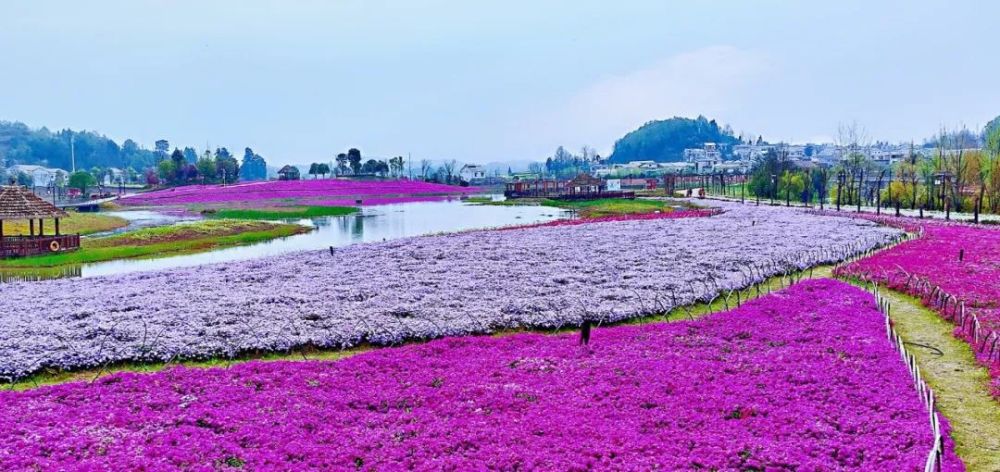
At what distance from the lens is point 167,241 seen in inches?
1903

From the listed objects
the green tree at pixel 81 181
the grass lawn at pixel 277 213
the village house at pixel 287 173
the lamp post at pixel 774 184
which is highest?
the village house at pixel 287 173

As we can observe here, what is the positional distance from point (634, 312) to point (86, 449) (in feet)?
47.5

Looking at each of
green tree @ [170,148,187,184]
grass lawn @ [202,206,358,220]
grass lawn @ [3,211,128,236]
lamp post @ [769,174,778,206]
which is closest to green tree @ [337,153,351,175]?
green tree @ [170,148,187,184]

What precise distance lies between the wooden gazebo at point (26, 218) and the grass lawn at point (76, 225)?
323 inches

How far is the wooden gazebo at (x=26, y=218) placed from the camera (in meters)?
39.3

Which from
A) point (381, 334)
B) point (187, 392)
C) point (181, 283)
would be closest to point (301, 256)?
point (181, 283)

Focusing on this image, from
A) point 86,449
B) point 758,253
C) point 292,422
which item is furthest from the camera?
point 758,253

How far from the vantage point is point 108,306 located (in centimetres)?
2109

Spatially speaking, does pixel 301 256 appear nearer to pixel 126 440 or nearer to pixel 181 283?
pixel 181 283

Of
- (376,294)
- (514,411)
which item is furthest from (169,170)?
(514,411)

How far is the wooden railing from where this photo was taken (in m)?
39.1

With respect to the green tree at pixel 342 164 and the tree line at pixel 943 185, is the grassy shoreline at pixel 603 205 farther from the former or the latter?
the green tree at pixel 342 164

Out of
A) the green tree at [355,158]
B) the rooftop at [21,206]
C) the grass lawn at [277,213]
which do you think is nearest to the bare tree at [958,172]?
the grass lawn at [277,213]

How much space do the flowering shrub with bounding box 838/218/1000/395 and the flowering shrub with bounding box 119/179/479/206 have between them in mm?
78653
